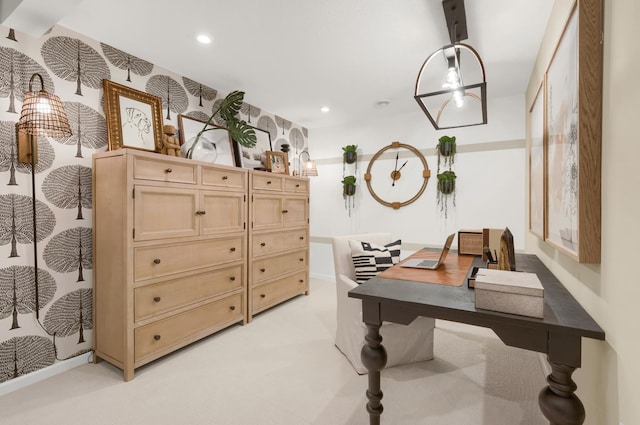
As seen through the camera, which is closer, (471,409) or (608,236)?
(608,236)

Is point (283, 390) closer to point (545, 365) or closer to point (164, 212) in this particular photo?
point (164, 212)

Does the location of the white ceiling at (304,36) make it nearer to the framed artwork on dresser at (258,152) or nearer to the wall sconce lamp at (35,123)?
the wall sconce lamp at (35,123)

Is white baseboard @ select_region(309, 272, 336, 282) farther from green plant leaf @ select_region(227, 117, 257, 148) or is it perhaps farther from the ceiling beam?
the ceiling beam

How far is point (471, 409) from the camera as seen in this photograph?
5.82 feet

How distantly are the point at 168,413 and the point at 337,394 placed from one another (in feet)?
3.39

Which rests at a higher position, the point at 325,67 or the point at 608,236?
the point at 325,67

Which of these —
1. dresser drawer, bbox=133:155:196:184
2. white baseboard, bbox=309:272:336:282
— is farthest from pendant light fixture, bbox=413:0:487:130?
white baseboard, bbox=309:272:336:282

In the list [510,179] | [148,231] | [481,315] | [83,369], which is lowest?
[83,369]

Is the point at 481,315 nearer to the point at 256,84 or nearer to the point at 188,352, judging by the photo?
the point at 188,352

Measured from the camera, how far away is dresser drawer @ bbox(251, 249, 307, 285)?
10.7ft

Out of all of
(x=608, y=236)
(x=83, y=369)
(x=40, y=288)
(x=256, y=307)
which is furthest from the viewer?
(x=256, y=307)

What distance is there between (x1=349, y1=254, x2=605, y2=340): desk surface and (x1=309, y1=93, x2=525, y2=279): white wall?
7.12ft

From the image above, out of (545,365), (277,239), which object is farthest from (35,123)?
(545,365)

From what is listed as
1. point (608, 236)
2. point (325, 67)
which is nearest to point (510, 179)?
point (325, 67)
